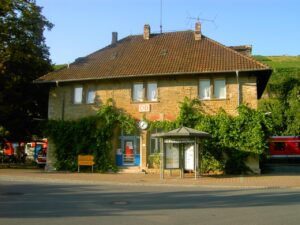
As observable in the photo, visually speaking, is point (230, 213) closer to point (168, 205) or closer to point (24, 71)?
point (168, 205)

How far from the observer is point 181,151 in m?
24.6

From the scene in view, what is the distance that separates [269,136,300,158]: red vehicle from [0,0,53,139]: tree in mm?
24269

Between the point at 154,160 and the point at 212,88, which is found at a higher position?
the point at 212,88

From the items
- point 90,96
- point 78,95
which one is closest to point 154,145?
point 90,96

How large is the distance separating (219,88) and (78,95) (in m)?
10.6

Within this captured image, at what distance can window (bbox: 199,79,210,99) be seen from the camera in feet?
94.7

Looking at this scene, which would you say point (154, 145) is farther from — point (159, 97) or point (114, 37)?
point (114, 37)

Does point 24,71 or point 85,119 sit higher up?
point 24,71

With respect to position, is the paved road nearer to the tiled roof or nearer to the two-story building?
the two-story building

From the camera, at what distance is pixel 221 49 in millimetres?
30688

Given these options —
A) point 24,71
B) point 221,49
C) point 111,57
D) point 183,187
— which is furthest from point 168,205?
point 24,71

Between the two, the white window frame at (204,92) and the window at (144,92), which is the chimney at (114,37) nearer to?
the window at (144,92)

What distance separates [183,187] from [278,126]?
1401 inches

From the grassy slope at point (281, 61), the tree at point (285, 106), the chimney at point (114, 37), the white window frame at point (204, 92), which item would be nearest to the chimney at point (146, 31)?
the chimney at point (114, 37)
